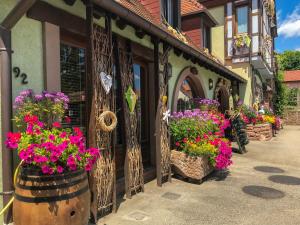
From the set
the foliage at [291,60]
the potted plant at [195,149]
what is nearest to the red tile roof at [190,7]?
the potted plant at [195,149]

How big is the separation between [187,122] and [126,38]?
2.26 m

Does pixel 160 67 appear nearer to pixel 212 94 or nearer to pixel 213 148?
pixel 213 148

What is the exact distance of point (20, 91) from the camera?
3.25 m

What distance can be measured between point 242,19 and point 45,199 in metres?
14.3

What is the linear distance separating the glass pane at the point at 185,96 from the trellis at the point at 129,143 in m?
3.37

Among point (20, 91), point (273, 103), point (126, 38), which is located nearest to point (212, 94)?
point (126, 38)

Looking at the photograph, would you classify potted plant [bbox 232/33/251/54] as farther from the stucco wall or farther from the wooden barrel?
the wooden barrel

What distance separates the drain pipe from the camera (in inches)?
118

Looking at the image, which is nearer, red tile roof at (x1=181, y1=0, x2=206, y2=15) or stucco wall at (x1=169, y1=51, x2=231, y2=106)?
stucco wall at (x1=169, y1=51, x2=231, y2=106)

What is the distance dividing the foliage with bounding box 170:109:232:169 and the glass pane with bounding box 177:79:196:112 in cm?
168

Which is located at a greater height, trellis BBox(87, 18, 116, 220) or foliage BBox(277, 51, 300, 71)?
foliage BBox(277, 51, 300, 71)

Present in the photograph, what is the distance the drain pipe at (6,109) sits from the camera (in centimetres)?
299

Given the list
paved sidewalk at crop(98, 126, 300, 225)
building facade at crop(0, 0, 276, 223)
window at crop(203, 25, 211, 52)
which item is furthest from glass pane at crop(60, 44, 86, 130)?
window at crop(203, 25, 211, 52)

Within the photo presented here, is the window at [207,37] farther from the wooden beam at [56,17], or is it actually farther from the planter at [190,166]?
the wooden beam at [56,17]
